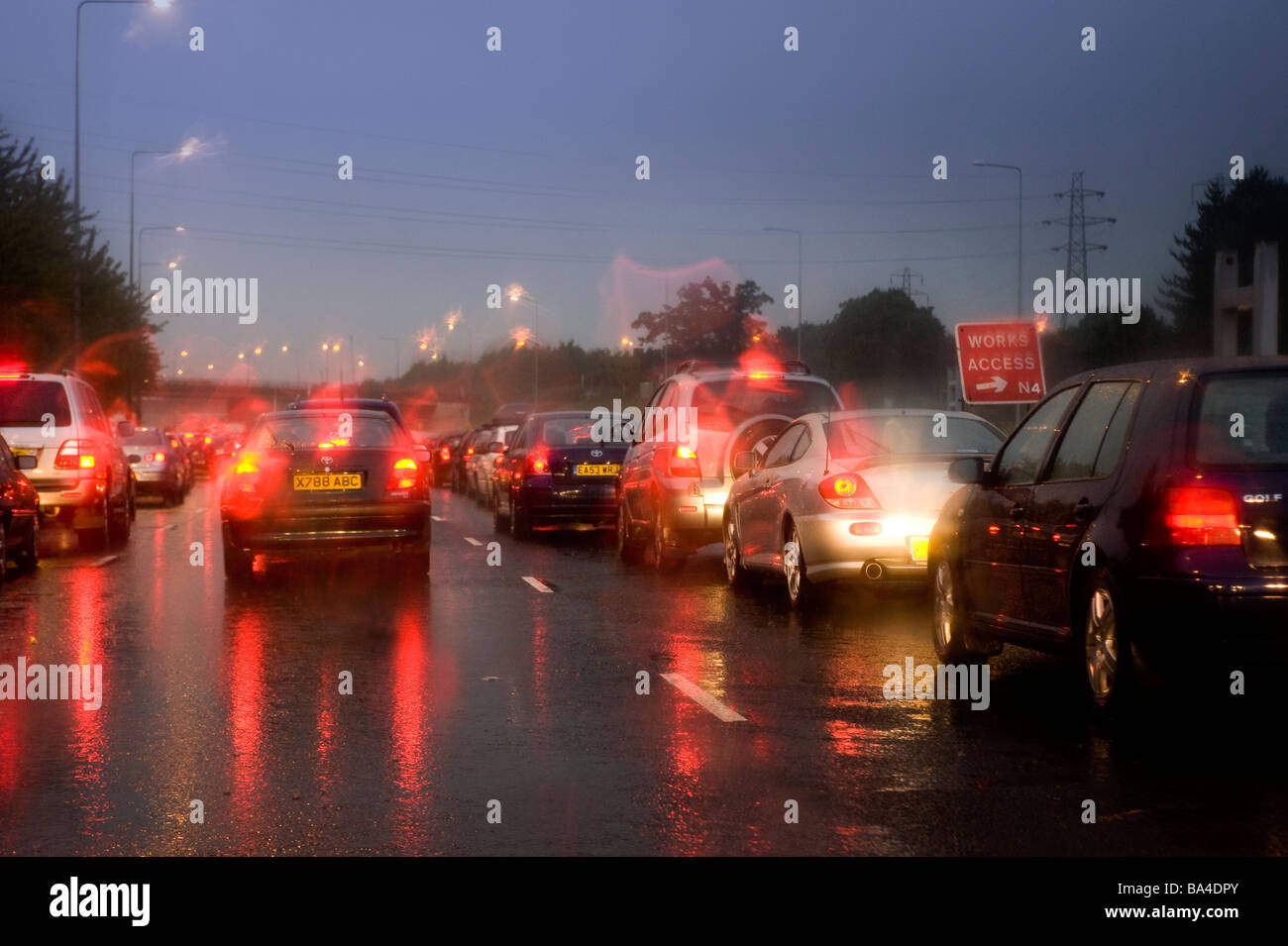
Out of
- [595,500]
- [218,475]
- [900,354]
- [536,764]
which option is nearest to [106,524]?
[595,500]

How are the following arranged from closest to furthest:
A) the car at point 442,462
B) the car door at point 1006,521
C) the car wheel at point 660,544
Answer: the car door at point 1006,521 → the car wheel at point 660,544 → the car at point 442,462

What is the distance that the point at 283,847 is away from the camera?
569cm

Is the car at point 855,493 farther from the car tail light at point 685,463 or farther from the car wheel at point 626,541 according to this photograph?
the car wheel at point 626,541

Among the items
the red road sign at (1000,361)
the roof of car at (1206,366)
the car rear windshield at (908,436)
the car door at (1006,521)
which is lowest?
the car door at (1006,521)

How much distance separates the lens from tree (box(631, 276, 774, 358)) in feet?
333

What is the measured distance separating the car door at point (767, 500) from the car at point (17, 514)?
22.5 feet

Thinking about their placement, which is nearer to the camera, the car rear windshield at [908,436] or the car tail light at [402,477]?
the car rear windshield at [908,436]

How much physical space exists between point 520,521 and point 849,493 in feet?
37.1

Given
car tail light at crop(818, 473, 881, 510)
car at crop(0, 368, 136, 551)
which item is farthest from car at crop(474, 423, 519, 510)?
car tail light at crop(818, 473, 881, 510)

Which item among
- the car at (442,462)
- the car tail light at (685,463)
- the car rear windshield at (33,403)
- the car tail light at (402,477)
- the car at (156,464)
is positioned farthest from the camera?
the car at (442,462)

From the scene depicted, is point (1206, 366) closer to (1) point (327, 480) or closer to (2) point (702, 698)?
(2) point (702, 698)

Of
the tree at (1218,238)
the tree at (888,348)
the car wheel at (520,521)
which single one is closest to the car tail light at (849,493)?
the car wheel at (520,521)

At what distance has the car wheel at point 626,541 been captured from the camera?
18.8 m

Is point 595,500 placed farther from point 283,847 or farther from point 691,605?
point 283,847
